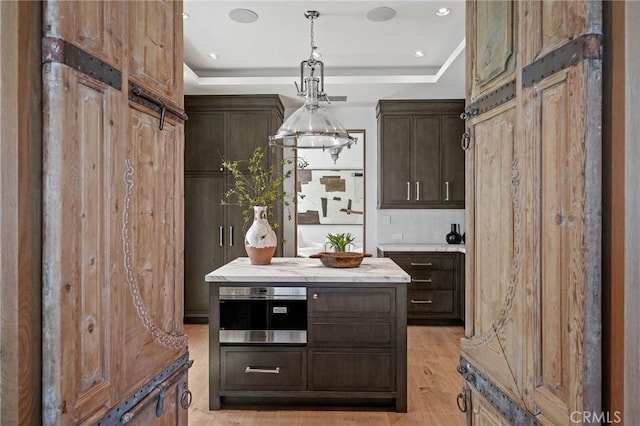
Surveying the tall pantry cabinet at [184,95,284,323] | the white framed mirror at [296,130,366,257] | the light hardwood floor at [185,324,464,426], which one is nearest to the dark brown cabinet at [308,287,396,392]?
the light hardwood floor at [185,324,464,426]

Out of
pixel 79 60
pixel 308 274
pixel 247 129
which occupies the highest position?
pixel 247 129

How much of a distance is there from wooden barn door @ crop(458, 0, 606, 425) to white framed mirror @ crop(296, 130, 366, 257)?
207 inches

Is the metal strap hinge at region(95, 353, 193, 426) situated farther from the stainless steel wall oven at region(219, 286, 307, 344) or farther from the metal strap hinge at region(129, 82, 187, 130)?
the stainless steel wall oven at region(219, 286, 307, 344)

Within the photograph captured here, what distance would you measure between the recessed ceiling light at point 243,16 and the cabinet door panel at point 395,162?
2284 millimetres

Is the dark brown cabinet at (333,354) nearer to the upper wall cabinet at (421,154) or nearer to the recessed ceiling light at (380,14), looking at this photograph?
the recessed ceiling light at (380,14)

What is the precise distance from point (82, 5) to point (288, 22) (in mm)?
2810

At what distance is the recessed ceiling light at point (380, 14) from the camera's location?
11.1 feet

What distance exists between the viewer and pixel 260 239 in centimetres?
321

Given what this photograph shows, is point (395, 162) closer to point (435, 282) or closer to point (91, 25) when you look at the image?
point (435, 282)

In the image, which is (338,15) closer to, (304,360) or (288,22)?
(288,22)

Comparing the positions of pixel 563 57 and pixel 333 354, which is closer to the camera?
pixel 563 57

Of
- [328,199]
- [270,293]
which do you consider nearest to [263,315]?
[270,293]

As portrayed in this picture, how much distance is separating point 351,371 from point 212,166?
3163 millimetres

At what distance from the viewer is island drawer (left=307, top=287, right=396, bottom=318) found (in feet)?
9.33
